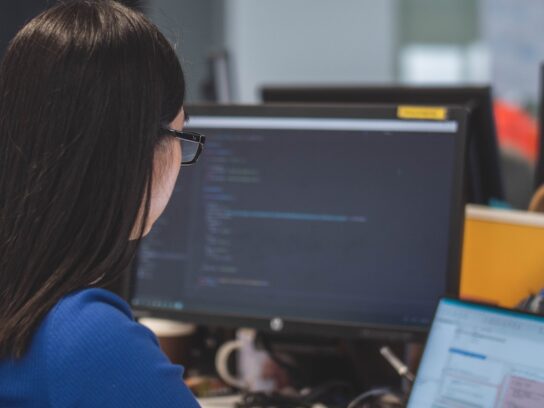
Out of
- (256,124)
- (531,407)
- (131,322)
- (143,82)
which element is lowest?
(531,407)

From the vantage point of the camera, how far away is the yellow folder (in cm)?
125

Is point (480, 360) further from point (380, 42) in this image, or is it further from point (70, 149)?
Answer: point (380, 42)

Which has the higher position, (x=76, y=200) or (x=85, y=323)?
(x=76, y=200)

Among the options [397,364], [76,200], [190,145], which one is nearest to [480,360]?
[397,364]

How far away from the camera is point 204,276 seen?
126 cm

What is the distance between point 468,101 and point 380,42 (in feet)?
7.73

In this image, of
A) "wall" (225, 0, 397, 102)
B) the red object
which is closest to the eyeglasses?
the red object

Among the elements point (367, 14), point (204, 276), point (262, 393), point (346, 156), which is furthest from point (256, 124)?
point (367, 14)

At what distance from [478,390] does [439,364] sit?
0.06 metres

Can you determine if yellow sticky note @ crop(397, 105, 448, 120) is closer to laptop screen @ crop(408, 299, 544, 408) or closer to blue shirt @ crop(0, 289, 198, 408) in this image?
laptop screen @ crop(408, 299, 544, 408)

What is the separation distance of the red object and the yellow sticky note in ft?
7.52

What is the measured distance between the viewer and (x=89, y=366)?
2.34 ft

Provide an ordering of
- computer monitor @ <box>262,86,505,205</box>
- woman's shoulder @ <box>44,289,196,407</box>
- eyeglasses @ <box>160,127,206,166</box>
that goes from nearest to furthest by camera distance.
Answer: woman's shoulder @ <box>44,289,196,407</box> → eyeglasses @ <box>160,127,206,166</box> → computer monitor @ <box>262,86,505,205</box>

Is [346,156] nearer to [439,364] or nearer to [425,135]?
[425,135]
